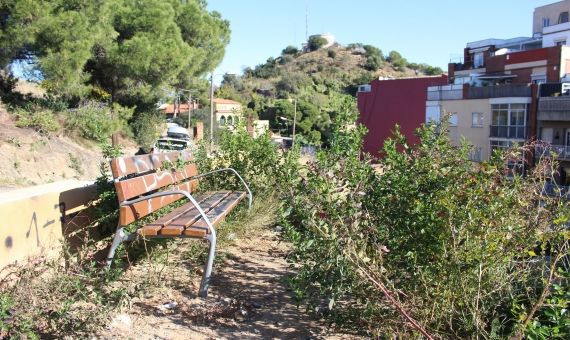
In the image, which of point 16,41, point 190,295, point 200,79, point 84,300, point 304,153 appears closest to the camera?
point 84,300

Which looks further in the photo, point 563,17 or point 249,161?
point 563,17

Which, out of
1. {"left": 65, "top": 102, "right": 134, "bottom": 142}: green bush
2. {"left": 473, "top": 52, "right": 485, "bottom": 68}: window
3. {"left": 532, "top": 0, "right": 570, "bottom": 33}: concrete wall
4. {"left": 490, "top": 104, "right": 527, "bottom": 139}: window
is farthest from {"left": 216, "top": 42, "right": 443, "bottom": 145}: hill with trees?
{"left": 65, "top": 102, "right": 134, "bottom": 142}: green bush

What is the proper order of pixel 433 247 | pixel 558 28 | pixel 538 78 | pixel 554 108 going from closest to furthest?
→ 1. pixel 433 247
2. pixel 554 108
3. pixel 538 78
4. pixel 558 28

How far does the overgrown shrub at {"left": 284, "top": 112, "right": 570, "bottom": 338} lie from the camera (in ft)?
7.72

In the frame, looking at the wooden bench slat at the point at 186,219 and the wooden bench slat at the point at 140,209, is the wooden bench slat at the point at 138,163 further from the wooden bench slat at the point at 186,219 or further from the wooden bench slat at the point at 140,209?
the wooden bench slat at the point at 186,219

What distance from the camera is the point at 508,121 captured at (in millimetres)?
34125

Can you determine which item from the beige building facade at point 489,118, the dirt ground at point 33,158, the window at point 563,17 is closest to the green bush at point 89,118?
the dirt ground at point 33,158

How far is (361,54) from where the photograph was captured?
90688 millimetres

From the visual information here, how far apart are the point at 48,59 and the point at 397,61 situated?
3068 inches

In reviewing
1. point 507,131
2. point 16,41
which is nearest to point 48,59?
point 16,41

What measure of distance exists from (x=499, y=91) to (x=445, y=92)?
15.1 ft

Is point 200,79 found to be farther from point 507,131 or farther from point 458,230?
point 458,230

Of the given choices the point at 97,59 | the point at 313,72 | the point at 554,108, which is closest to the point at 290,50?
the point at 313,72

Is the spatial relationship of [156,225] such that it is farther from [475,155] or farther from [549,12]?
[549,12]
